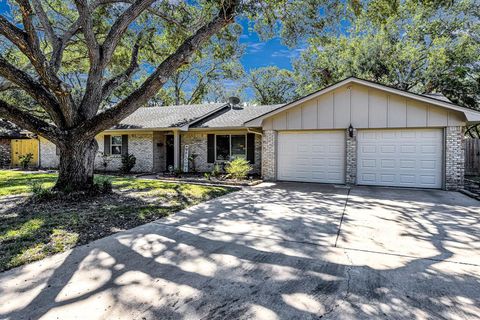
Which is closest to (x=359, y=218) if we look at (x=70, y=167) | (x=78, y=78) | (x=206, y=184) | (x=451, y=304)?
(x=451, y=304)

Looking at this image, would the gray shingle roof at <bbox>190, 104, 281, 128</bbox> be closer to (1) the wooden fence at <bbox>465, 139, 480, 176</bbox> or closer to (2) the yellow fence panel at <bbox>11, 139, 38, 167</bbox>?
(1) the wooden fence at <bbox>465, 139, 480, 176</bbox>

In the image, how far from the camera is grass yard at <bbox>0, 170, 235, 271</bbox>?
4180mm

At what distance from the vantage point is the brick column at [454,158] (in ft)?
30.0

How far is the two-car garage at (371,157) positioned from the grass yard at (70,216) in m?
3.71

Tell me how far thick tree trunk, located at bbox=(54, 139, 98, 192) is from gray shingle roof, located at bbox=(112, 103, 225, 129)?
5.99 meters

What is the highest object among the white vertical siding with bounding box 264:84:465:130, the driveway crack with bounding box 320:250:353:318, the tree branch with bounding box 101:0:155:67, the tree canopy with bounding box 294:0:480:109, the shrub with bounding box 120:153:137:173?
the tree canopy with bounding box 294:0:480:109

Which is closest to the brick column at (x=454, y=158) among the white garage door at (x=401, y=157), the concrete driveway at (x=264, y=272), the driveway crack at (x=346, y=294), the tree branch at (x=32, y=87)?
the white garage door at (x=401, y=157)

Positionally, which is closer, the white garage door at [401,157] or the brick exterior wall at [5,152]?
the white garage door at [401,157]

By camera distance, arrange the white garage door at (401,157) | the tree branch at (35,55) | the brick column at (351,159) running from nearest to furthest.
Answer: the tree branch at (35,55)
the white garage door at (401,157)
the brick column at (351,159)

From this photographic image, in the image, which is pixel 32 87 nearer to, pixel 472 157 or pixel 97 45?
pixel 97 45

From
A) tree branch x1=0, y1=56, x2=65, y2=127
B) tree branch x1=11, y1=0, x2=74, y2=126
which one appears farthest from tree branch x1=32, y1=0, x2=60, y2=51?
tree branch x1=0, y1=56, x2=65, y2=127

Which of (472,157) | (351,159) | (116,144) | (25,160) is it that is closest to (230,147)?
(351,159)

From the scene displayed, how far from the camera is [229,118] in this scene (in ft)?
47.2

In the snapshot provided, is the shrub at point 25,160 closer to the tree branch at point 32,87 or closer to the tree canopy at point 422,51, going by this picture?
the tree branch at point 32,87
